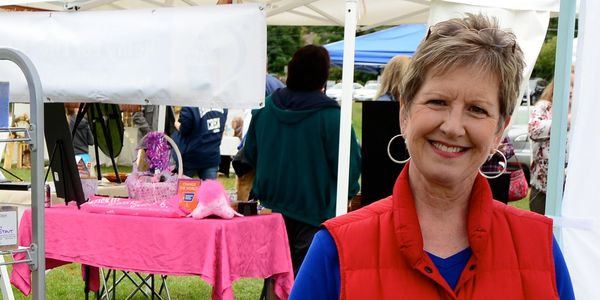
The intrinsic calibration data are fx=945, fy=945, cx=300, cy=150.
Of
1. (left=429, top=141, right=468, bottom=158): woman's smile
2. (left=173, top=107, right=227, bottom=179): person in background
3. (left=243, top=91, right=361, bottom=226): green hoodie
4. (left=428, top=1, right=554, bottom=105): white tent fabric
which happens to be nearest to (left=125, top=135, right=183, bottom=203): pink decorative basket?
(left=243, top=91, right=361, bottom=226): green hoodie

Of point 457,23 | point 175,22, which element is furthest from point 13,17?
point 457,23

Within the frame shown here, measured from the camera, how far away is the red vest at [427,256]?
62.8 inches

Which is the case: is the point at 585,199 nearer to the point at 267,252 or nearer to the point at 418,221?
the point at 418,221

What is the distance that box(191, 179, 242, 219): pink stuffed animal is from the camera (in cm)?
468

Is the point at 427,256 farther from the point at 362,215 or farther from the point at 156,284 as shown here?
the point at 156,284

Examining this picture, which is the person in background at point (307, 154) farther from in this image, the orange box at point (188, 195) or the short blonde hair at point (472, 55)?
the short blonde hair at point (472, 55)

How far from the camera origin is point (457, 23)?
168 centimetres

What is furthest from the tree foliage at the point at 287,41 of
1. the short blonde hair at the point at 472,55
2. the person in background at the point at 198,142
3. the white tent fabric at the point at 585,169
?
the short blonde hair at the point at 472,55

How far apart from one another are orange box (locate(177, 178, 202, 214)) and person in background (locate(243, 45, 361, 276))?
2.12 ft

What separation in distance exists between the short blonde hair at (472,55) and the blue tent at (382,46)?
34.9 feet

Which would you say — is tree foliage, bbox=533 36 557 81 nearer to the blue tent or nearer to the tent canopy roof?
the blue tent

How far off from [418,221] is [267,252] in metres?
3.30

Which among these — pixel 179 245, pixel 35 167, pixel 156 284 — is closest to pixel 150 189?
pixel 179 245

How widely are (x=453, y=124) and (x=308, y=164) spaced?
3.71m
